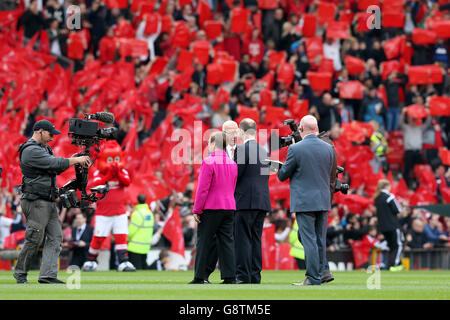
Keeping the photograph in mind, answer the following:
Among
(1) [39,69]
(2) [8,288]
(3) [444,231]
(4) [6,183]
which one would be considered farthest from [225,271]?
(1) [39,69]

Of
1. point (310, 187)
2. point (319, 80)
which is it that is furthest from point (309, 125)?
point (319, 80)

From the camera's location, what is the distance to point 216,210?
1388 centimetres

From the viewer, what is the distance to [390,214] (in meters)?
21.0

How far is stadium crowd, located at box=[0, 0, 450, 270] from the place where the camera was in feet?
78.1

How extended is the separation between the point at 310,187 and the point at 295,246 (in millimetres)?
8348

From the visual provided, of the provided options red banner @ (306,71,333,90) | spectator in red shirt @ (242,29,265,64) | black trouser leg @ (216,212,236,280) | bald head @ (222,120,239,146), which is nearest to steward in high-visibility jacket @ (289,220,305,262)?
bald head @ (222,120,239,146)

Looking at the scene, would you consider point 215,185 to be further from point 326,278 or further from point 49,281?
point 49,281

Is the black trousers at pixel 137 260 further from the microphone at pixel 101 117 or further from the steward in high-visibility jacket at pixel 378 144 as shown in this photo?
the steward in high-visibility jacket at pixel 378 144

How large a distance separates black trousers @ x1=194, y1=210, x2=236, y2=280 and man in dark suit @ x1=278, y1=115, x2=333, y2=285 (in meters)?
1.13

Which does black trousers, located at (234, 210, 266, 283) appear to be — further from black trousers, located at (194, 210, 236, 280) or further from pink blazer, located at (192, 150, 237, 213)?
pink blazer, located at (192, 150, 237, 213)

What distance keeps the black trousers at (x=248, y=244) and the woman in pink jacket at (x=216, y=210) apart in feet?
1.10

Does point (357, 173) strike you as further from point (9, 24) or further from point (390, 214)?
point (9, 24)

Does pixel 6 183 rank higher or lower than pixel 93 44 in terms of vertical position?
lower
